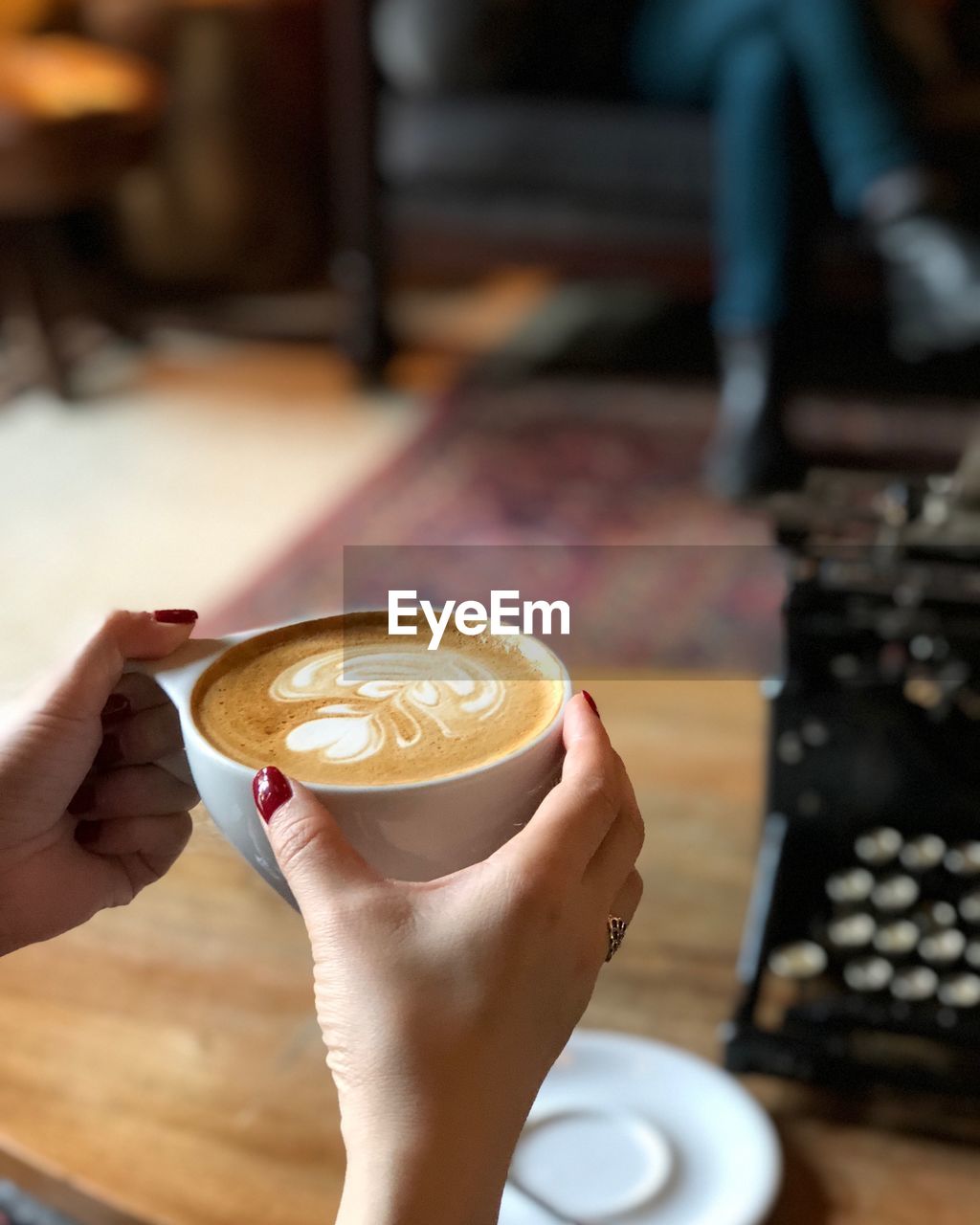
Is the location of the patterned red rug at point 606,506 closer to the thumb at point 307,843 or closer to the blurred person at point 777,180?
the blurred person at point 777,180

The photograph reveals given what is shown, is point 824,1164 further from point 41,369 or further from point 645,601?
point 41,369

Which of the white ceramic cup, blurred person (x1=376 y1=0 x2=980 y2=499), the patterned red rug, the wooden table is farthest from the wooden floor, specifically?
the white ceramic cup

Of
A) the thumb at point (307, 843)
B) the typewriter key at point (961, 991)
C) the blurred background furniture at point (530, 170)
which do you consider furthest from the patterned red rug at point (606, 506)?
the thumb at point (307, 843)

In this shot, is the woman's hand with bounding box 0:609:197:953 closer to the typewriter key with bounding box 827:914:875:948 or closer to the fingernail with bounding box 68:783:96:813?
the fingernail with bounding box 68:783:96:813

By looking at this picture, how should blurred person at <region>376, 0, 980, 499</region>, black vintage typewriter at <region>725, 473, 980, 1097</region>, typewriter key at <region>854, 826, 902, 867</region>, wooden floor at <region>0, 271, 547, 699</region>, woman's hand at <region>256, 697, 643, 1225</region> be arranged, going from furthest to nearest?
blurred person at <region>376, 0, 980, 499</region>
wooden floor at <region>0, 271, 547, 699</region>
typewriter key at <region>854, 826, 902, 867</region>
black vintage typewriter at <region>725, 473, 980, 1097</region>
woman's hand at <region>256, 697, 643, 1225</region>

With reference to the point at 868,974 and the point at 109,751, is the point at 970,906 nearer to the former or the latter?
the point at 868,974

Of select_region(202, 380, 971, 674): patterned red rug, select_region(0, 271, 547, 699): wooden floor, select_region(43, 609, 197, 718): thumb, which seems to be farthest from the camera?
select_region(0, 271, 547, 699): wooden floor

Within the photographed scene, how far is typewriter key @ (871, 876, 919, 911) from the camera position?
68 centimetres

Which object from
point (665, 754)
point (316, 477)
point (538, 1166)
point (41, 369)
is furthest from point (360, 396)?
point (538, 1166)

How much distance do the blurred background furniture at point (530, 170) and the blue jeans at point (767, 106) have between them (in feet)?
0.21

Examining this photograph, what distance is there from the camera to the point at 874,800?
72 centimetres

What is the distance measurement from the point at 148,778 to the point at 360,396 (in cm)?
199

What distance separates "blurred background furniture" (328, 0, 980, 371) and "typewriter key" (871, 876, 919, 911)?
1532 millimetres

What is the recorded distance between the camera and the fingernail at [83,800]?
50 centimetres
